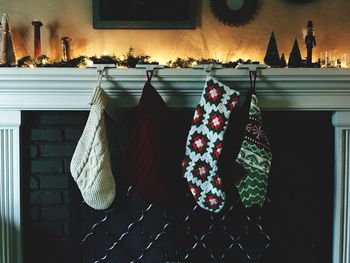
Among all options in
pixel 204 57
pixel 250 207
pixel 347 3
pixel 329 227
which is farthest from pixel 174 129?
pixel 347 3

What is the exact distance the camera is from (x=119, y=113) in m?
1.82

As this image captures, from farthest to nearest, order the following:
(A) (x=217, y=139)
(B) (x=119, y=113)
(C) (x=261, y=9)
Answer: (C) (x=261, y=9) → (B) (x=119, y=113) → (A) (x=217, y=139)

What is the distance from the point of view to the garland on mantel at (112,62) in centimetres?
181

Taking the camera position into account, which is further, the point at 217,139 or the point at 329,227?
the point at 329,227

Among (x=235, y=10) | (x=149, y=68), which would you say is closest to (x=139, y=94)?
(x=149, y=68)

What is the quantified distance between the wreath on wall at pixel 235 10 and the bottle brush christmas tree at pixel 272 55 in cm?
20

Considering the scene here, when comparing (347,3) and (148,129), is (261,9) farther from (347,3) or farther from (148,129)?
(148,129)

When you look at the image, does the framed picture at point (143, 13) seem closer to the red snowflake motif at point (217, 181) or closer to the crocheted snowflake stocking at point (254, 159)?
the crocheted snowflake stocking at point (254, 159)

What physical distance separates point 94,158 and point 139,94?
391 mm

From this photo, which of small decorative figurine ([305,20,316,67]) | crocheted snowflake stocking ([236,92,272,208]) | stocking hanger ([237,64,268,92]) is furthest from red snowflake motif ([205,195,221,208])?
small decorative figurine ([305,20,316,67])

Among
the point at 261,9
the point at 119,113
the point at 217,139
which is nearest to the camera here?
the point at 217,139

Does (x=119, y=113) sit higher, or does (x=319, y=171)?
(x=119, y=113)

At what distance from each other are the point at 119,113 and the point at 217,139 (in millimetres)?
498

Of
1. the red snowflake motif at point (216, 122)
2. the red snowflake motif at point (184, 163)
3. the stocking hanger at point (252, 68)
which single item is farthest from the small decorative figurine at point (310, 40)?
the red snowflake motif at point (184, 163)
